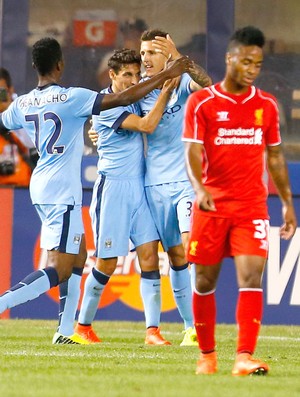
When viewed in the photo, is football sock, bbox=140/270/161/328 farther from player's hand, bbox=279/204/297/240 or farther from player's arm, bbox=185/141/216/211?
player's arm, bbox=185/141/216/211

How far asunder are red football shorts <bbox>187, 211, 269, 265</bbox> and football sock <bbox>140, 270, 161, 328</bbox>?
111 inches

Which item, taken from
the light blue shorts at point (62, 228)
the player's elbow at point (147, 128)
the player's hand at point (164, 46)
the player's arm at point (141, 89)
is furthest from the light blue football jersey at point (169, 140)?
the player's arm at point (141, 89)

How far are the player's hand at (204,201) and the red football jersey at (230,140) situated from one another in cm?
22

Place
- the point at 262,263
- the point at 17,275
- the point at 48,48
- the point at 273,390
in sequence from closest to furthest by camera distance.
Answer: the point at 273,390 < the point at 262,263 < the point at 48,48 < the point at 17,275

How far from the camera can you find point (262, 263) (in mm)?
7094

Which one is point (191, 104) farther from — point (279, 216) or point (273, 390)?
point (279, 216)

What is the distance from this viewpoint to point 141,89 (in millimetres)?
8695

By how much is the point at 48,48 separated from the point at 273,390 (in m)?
3.47

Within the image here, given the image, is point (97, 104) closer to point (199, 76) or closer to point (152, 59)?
point (199, 76)

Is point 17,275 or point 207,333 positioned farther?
point 17,275

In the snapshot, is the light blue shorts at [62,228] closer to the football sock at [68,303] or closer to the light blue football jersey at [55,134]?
the light blue football jersey at [55,134]

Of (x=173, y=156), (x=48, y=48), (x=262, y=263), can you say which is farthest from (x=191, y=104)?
(x=173, y=156)

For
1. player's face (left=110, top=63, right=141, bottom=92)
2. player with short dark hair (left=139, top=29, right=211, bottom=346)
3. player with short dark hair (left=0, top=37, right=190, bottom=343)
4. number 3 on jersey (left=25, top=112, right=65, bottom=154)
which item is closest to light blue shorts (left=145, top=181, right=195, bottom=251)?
player with short dark hair (left=139, top=29, right=211, bottom=346)

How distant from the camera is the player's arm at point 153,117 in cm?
947
